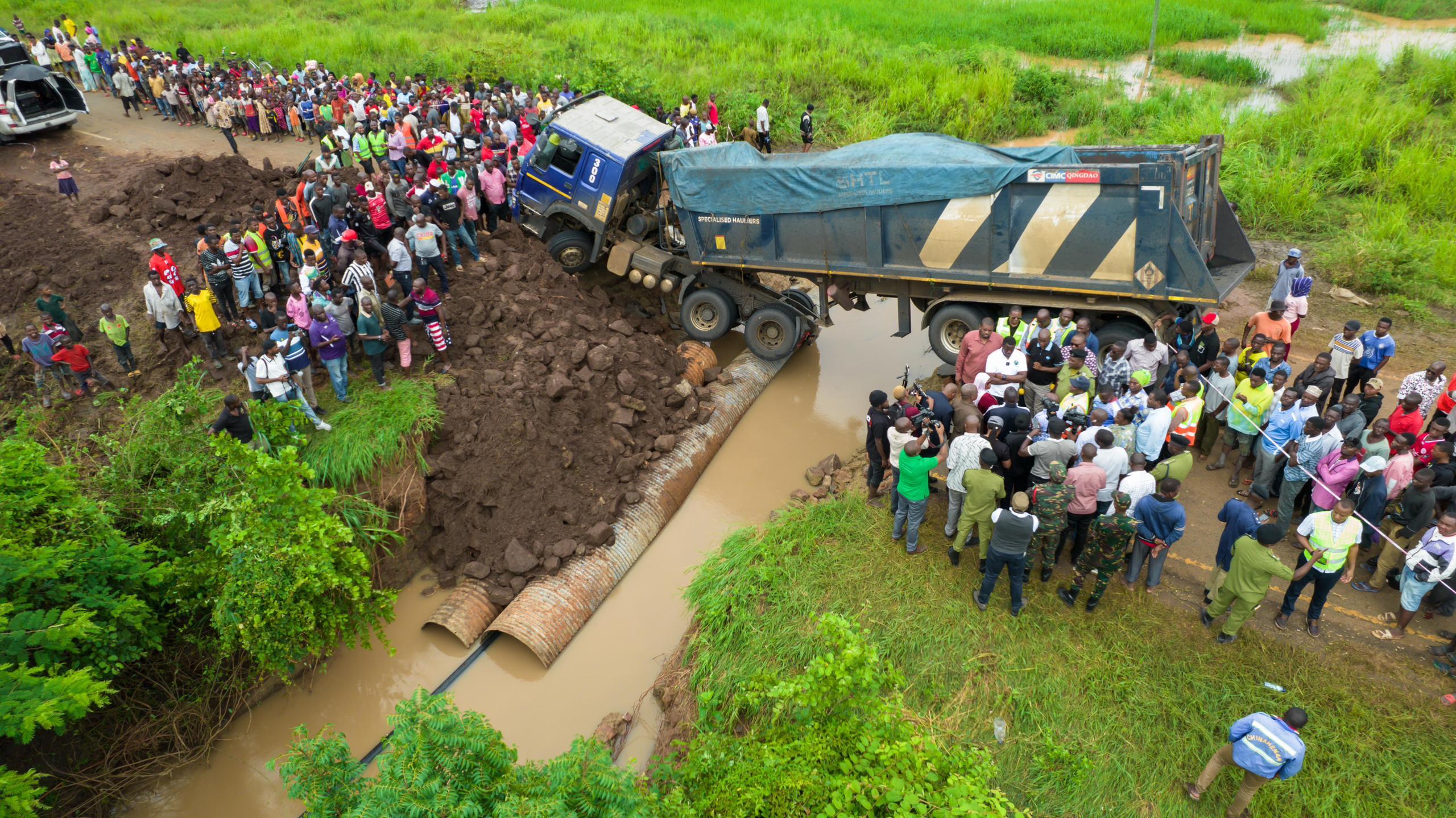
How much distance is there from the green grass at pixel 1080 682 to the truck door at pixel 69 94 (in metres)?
18.8

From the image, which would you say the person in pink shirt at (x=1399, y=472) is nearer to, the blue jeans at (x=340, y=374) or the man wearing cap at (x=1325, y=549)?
the man wearing cap at (x=1325, y=549)

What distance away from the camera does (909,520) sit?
8.02 meters

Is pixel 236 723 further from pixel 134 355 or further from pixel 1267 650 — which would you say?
pixel 1267 650

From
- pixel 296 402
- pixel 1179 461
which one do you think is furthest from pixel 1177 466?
pixel 296 402

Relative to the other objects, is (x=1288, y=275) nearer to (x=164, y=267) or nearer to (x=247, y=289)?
(x=247, y=289)

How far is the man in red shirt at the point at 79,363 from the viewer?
9.49 m

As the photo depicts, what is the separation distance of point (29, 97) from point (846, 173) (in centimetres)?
1801

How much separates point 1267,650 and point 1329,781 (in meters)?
1.18

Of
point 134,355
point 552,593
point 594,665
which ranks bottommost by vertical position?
point 594,665

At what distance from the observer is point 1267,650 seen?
22.3ft

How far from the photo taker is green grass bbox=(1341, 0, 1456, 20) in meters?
24.7

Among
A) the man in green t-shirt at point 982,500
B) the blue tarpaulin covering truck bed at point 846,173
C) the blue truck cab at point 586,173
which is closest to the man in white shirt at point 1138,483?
the man in green t-shirt at point 982,500

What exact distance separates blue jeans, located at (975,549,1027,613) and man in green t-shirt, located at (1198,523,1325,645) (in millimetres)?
1568

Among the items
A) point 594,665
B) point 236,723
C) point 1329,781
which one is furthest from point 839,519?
point 236,723
